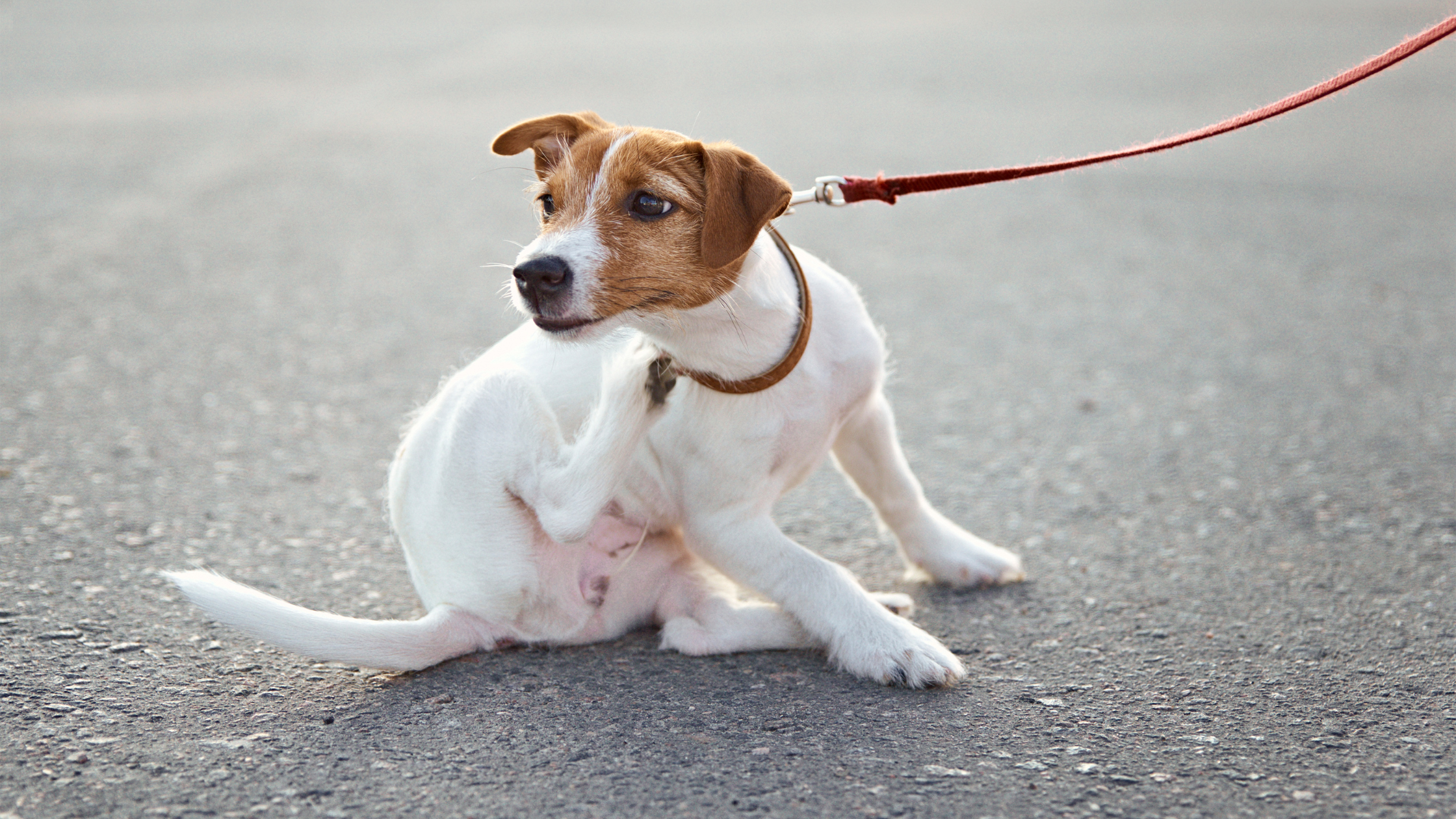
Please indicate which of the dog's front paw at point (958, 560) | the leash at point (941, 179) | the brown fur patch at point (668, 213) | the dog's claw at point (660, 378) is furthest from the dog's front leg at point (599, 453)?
the dog's front paw at point (958, 560)

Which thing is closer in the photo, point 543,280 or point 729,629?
point 543,280

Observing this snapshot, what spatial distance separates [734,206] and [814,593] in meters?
0.98

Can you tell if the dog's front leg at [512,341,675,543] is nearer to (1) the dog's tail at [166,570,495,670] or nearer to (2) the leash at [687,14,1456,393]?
(2) the leash at [687,14,1456,393]

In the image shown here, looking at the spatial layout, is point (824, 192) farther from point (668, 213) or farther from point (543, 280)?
point (543, 280)

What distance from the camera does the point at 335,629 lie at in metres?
2.81

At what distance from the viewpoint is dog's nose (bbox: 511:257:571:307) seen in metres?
2.58

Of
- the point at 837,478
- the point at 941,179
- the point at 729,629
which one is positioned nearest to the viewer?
the point at 729,629

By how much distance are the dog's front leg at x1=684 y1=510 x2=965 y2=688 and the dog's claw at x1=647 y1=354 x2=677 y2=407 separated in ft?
A: 1.06

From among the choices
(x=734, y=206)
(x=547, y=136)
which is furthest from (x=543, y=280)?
(x=547, y=136)

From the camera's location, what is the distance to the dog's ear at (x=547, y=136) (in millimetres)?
2930

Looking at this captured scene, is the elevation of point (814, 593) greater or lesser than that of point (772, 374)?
lesser

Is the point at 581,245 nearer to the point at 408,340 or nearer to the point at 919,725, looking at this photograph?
the point at 919,725

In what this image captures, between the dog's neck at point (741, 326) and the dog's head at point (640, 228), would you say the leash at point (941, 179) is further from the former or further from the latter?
the dog's head at point (640, 228)

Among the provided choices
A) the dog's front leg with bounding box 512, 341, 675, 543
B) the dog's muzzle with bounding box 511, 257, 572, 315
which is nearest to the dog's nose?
the dog's muzzle with bounding box 511, 257, 572, 315
